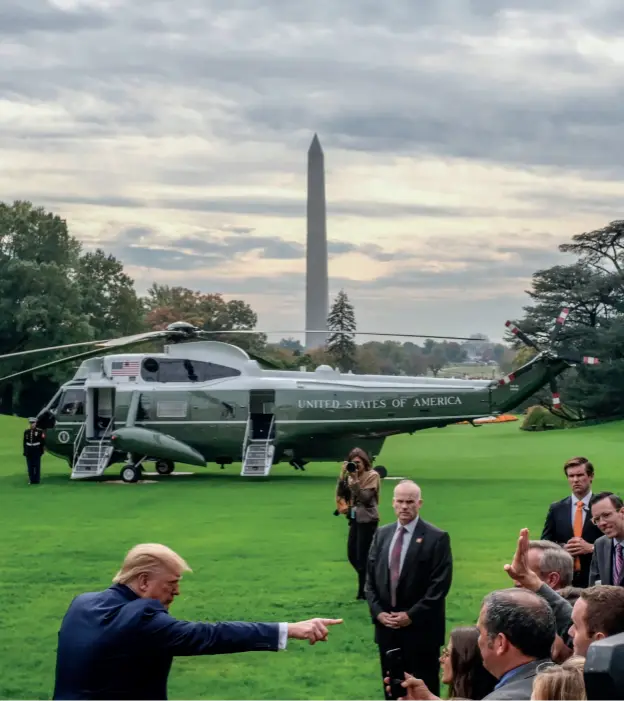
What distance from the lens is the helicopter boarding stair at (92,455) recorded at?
2603cm

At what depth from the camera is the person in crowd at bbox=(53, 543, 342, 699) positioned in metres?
4.69

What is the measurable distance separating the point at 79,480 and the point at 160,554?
72.6 feet

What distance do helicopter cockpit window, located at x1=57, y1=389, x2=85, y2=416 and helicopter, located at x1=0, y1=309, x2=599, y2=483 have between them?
0.08 feet

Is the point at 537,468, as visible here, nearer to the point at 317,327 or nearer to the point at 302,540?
the point at 302,540

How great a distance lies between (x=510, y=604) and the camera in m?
4.34

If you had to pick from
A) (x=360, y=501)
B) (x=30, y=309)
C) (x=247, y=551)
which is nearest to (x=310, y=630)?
(x=360, y=501)

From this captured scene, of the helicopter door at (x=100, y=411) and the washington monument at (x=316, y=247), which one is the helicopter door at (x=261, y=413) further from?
the washington monument at (x=316, y=247)

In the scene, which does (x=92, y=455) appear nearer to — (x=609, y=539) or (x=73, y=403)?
(x=73, y=403)

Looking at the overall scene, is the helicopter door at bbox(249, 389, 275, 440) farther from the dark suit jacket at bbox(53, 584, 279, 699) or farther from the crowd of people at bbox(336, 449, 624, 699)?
the dark suit jacket at bbox(53, 584, 279, 699)

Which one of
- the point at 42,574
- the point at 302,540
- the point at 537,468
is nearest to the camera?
the point at 42,574

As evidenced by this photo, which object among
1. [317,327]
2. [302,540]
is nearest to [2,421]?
[302,540]

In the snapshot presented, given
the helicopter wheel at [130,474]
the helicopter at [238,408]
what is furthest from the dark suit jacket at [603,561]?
the helicopter wheel at [130,474]

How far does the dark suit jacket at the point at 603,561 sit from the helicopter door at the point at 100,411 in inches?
790

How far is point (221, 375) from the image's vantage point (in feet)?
86.5
